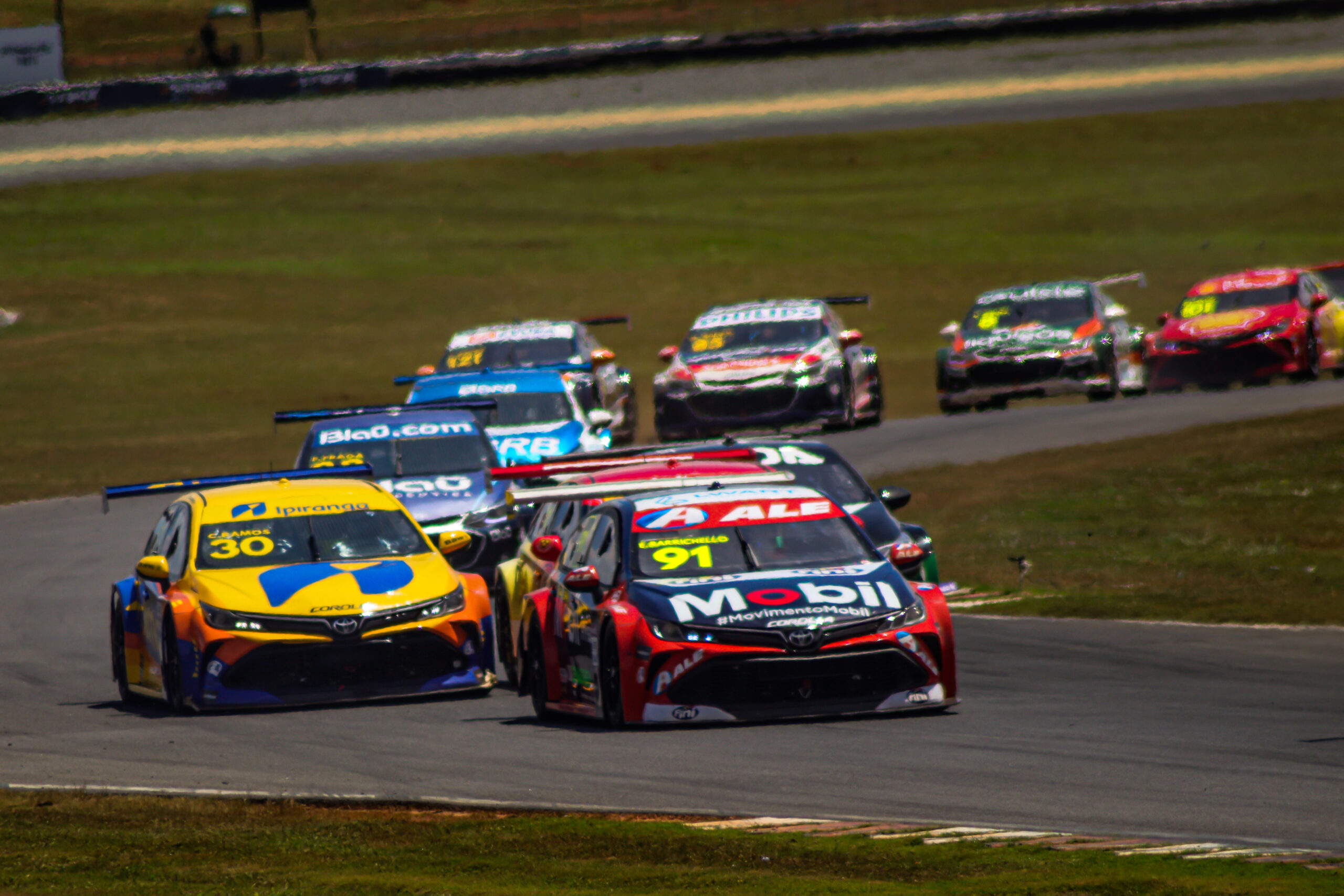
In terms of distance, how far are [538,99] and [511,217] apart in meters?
4.48

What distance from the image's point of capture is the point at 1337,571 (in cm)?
1895

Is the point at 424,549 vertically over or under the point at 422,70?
under

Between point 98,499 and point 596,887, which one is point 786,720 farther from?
point 98,499

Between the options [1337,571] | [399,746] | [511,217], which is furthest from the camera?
[511,217]

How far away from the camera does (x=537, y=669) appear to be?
12.9m

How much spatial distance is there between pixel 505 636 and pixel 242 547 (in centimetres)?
199

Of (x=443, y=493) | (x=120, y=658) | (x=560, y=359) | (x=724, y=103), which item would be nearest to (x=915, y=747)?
(x=120, y=658)

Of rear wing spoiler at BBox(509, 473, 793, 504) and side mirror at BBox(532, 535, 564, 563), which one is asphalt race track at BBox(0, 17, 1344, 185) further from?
side mirror at BBox(532, 535, 564, 563)

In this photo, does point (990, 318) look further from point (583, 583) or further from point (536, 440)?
point (583, 583)

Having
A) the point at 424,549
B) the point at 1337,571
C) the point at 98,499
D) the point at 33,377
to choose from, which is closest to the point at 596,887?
the point at 424,549

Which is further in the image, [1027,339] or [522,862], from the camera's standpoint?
[1027,339]

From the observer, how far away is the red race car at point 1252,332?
2920 centimetres

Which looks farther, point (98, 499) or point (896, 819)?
point (98, 499)

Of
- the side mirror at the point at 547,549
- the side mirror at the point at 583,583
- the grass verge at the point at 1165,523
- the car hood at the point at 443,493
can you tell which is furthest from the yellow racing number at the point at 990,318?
the side mirror at the point at 583,583
